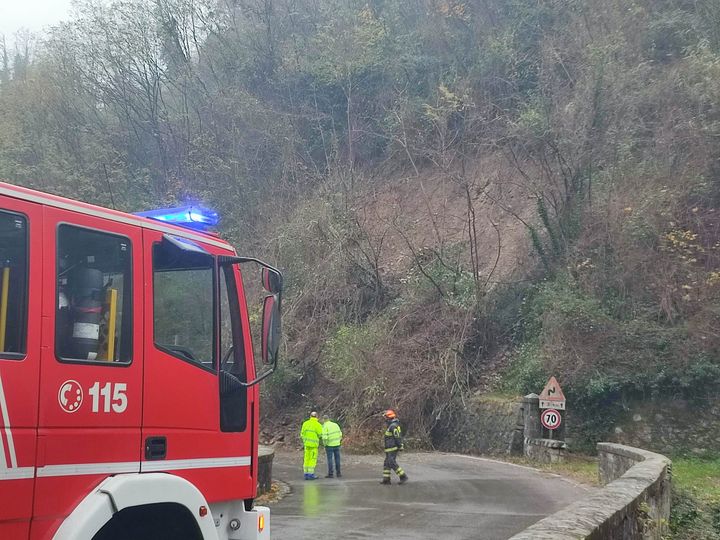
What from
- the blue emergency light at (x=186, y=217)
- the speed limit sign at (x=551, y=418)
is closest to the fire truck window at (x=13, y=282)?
the blue emergency light at (x=186, y=217)

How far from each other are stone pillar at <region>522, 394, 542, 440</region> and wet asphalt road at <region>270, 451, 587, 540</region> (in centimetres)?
135

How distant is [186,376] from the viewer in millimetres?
4504

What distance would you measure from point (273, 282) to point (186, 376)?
861mm

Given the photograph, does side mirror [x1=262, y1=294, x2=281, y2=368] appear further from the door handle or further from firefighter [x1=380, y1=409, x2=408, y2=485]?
firefighter [x1=380, y1=409, x2=408, y2=485]

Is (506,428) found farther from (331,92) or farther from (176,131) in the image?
→ (176,131)

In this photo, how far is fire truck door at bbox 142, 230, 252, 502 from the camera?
4.27 meters

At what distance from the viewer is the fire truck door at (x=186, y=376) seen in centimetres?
427

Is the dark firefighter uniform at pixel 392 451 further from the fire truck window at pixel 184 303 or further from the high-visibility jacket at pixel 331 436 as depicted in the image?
the fire truck window at pixel 184 303

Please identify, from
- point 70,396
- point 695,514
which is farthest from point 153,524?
point 695,514

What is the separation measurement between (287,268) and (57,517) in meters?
23.4

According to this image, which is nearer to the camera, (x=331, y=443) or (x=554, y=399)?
(x=331, y=443)

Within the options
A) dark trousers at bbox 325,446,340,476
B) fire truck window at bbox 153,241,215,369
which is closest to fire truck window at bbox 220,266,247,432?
fire truck window at bbox 153,241,215,369

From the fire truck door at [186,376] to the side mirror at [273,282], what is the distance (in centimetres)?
35

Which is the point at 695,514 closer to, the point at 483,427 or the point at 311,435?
the point at 311,435
